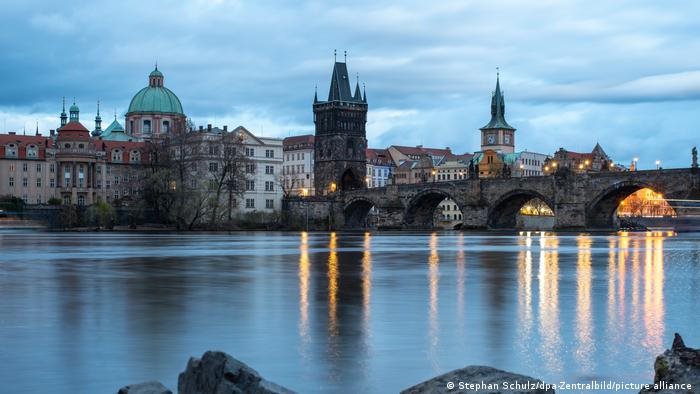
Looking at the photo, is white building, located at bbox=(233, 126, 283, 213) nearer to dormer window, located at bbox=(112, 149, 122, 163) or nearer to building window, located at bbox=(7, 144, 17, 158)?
dormer window, located at bbox=(112, 149, 122, 163)

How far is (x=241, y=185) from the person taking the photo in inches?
3755

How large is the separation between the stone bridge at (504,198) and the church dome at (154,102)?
3202 cm

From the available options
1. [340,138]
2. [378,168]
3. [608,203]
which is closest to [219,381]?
[608,203]

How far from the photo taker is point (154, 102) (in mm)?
143875

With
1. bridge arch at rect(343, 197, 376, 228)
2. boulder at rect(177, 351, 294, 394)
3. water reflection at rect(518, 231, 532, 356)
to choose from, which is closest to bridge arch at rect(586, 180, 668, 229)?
bridge arch at rect(343, 197, 376, 228)

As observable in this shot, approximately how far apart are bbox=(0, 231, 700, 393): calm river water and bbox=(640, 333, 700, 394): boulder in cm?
310

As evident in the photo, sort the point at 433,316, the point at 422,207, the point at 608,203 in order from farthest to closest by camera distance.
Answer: the point at 422,207
the point at 608,203
the point at 433,316

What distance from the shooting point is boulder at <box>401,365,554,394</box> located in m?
7.24

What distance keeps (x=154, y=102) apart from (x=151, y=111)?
5.19 feet

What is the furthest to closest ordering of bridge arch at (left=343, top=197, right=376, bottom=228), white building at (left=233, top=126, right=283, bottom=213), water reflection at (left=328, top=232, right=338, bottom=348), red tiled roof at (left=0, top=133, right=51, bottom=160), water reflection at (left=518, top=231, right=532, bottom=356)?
bridge arch at (left=343, top=197, right=376, bottom=228)
white building at (left=233, top=126, right=283, bottom=213)
red tiled roof at (left=0, top=133, right=51, bottom=160)
water reflection at (left=518, top=231, right=532, bottom=356)
water reflection at (left=328, top=232, right=338, bottom=348)

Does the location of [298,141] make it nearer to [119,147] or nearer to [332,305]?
[119,147]

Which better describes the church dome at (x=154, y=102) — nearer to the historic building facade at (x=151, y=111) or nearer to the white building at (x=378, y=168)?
the historic building facade at (x=151, y=111)

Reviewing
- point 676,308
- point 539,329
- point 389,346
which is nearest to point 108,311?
point 389,346

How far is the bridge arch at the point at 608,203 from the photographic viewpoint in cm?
8819
